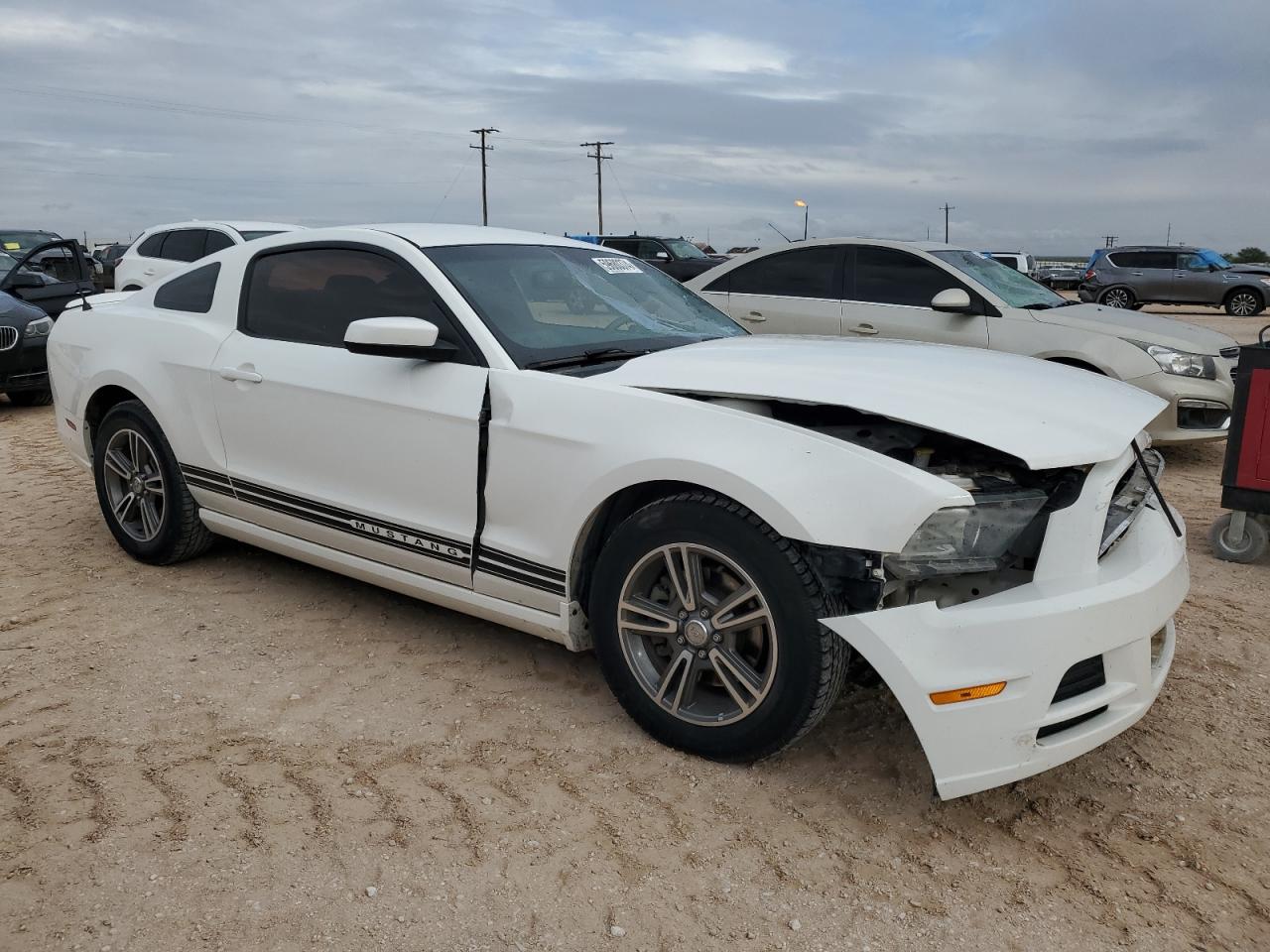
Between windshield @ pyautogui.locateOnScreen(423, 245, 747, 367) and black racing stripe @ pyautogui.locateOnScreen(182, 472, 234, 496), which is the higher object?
windshield @ pyautogui.locateOnScreen(423, 245, 747, 367)

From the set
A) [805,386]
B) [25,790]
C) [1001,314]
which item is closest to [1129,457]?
[805,386]

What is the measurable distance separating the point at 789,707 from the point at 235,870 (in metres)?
1.49

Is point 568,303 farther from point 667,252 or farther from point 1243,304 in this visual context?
→ point 1243,304

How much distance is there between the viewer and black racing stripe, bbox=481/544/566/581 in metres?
3.41

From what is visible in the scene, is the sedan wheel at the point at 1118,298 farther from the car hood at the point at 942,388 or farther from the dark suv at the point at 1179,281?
the car hood at the point at 942,388

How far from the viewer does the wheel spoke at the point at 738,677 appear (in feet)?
9.96

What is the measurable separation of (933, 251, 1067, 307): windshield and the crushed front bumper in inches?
200

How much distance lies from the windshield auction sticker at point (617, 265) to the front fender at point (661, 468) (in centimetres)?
111

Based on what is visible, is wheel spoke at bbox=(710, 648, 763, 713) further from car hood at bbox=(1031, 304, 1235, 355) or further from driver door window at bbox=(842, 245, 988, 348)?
car hood at bbox=(1031, 304, 1235, 355)

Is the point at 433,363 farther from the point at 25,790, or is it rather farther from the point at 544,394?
the point at 25,790

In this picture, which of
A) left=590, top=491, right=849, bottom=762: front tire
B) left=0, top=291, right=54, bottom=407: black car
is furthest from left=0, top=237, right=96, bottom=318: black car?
left=590, top=491, right=849, bottom=762: front tire

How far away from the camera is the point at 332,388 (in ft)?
13.0

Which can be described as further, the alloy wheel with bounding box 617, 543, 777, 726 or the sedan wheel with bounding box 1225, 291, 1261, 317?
the sedan wheel with bounding box 1225, 291, 1261, 317

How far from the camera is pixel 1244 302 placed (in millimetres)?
24000
